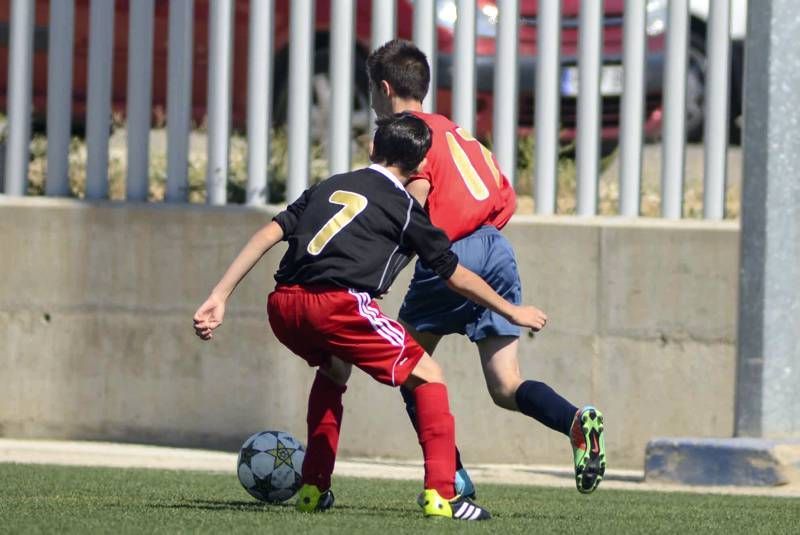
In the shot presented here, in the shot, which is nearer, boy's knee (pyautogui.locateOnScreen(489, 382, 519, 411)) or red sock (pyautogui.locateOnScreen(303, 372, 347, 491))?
red sock (pyautogui.locateOnScreen(303, 372, 347, 491))

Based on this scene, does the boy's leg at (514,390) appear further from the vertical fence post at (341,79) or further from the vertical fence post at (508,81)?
the vertical fence post at (341,79)

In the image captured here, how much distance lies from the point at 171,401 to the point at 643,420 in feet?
8.10

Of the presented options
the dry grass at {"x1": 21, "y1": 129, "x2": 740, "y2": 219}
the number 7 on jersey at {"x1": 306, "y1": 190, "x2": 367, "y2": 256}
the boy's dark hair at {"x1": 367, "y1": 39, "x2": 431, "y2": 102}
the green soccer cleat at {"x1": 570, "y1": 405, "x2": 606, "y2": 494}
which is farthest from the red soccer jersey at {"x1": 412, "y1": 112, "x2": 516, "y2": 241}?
the dry grass at {"x1": 21, "y1": 129, "x2": 740, "y2": 219}

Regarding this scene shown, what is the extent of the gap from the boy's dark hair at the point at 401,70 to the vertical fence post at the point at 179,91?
3.58 metres

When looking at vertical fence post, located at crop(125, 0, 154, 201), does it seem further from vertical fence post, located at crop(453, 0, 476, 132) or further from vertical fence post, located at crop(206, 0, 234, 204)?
vertical fence post, located at crop(453, 0, 476, 132)

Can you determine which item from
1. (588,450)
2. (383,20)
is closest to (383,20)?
(383,20)

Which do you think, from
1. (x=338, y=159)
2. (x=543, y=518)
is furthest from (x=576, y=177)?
(x=543, y=518)

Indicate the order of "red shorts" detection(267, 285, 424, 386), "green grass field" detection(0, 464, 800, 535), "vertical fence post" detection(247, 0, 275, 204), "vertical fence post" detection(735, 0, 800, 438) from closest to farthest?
"green grass field" detection(0, 464, 800, 535) < "red shorts" detection(267, 285, 424, 386) < "vertical fence post" detection(735, 0, 800, 438) < "vertical fence post" detection(247, 0, 275, 204)

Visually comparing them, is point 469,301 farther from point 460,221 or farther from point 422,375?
point 422,375

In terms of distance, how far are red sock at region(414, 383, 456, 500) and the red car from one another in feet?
13.7

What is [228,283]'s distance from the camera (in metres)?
5.62

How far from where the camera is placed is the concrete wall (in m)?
9.19

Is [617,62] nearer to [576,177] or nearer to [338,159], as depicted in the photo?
[576,177]

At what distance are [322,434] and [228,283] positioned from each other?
0.69 meters
